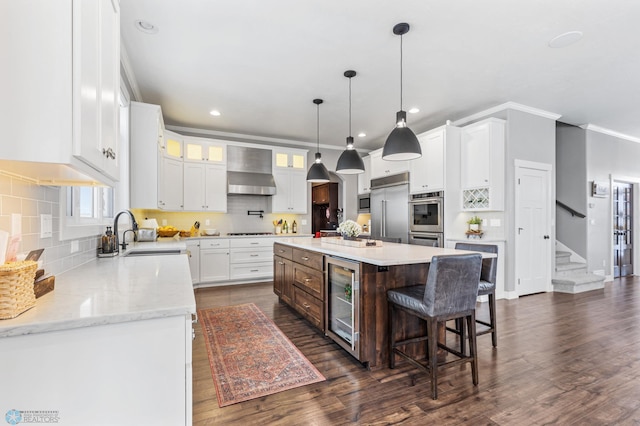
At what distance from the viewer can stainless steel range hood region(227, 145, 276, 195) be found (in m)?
5.61

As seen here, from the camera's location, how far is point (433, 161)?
4.85 m

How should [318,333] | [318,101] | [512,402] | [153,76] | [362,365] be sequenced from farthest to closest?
[318,101], [153,76], [318,333], [362,365], [512,402]

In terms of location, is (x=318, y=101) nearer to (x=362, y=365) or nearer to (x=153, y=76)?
(x=153, y=76)

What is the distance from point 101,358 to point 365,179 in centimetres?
607

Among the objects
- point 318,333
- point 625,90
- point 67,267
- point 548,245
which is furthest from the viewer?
point 548,245

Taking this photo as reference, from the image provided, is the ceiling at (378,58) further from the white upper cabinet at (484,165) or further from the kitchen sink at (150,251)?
the kitchen sink at (150,251)

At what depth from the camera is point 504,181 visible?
14.8 feet

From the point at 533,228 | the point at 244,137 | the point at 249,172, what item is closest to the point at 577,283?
the point at 533,228

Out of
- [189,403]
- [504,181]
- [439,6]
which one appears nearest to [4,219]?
[189,403]

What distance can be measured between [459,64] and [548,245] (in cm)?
339

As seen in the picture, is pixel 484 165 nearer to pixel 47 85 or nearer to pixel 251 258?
pixel 251 258

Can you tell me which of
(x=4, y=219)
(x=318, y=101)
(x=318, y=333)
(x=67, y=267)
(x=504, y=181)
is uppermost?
(x=318, y=101)

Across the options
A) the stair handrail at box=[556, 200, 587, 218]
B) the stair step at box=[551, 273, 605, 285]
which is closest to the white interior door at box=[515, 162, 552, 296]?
the stair step at box=[551, 273, 605, 285]

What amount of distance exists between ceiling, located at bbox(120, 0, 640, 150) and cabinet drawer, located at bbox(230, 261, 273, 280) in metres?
2.58
